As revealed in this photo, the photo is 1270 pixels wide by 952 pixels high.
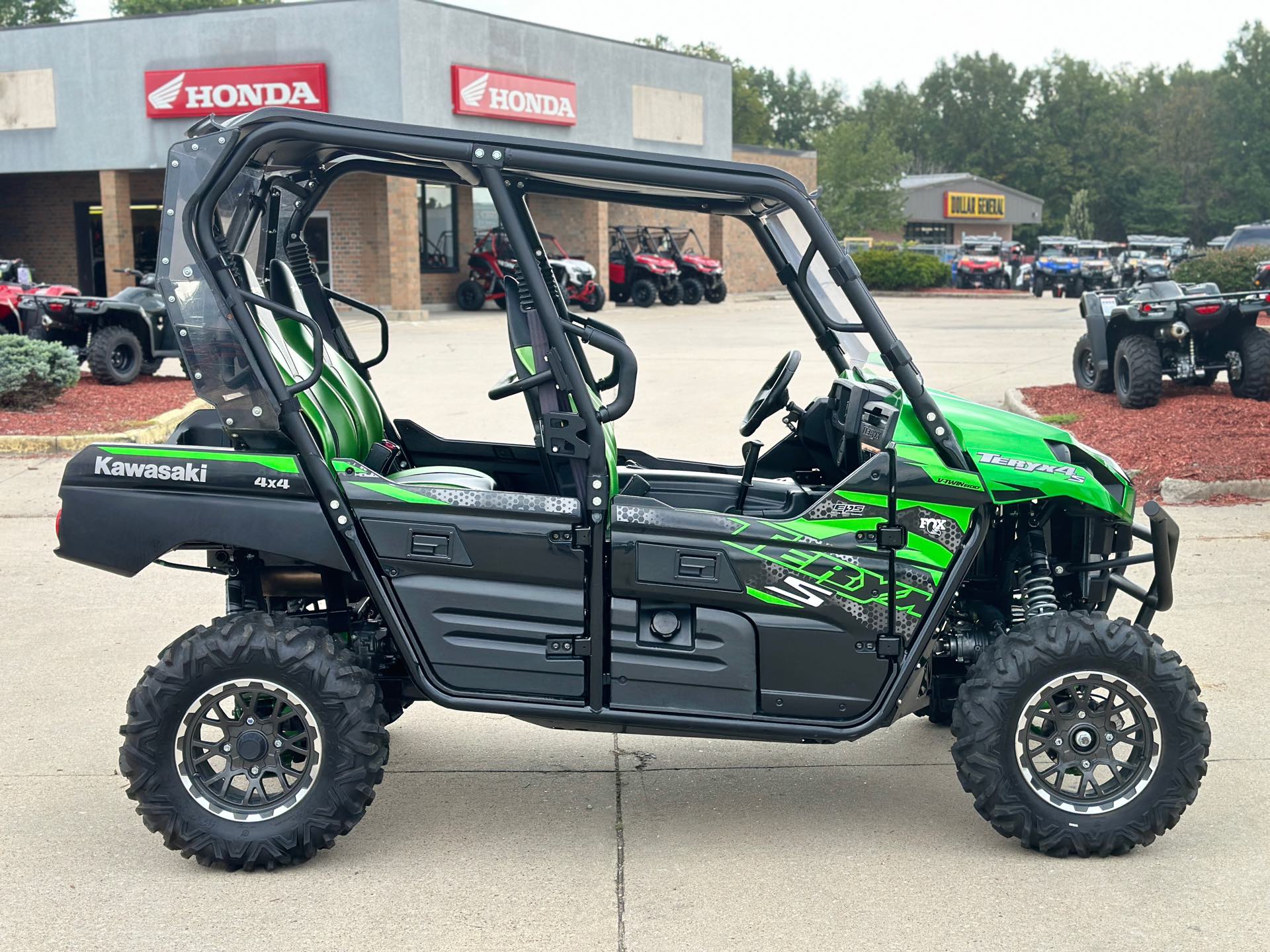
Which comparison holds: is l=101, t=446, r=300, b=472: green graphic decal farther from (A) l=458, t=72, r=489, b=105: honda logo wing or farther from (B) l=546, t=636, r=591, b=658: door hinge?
(A) l=458, t=72, r=489, b=105: honda logo wing

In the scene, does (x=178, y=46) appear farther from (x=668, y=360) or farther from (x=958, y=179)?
(x=958, y=179)

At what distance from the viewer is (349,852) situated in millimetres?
4215

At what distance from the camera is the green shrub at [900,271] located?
39531mm

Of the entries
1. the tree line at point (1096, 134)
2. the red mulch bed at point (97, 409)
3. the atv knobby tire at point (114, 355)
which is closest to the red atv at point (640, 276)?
the red mulch bed at point (97, 409)

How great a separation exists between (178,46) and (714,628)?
27156mm

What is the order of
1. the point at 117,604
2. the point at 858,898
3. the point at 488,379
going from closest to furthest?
the point at 858,898
the point at 117,604
the point at 488,379

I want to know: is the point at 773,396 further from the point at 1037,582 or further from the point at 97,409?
the point at 97,409

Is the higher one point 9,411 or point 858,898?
point 9,411

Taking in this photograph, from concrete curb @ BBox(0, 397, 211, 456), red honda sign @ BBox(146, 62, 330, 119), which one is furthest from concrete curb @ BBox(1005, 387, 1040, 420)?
red honda sign @ BBox(146, 62, 330, 119)

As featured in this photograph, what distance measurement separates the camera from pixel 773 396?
478 centimetres

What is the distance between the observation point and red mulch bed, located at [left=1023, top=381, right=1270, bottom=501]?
9766mm

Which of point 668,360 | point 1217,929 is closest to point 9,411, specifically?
point 668,360

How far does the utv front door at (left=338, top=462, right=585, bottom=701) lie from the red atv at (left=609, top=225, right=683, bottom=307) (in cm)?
2900

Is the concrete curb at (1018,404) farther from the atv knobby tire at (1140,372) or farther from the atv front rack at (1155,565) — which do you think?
the atv front rack at (1155,565)
